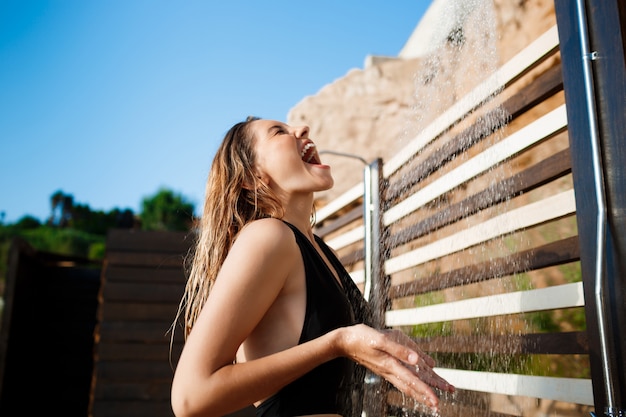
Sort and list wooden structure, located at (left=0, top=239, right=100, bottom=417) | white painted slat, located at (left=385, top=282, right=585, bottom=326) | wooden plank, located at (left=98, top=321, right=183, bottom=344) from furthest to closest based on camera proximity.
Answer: wooden structure, located at (left=0, top=239, right=100, bottom=417)
wooden plank, located at (left=98, top=321, right=183, bottom=344)
white painted slat, located at (left=385, top=282, right=585, bottom=326)

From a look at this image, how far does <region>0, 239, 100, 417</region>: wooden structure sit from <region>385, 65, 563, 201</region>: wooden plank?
5.18 meters

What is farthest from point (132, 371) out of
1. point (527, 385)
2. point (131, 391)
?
point (527, 385)

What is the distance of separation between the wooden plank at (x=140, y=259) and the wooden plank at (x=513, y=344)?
3723 mm

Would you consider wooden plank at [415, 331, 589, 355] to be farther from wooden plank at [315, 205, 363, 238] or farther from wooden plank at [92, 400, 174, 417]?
wooden plank at [92, 400, 174, 417]

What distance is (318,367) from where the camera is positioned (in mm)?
1324

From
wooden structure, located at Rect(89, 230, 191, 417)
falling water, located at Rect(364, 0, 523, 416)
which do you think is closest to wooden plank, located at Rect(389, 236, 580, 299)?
falling water, located at Rect(364, 0, 523, 416)

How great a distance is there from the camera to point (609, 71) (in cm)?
153

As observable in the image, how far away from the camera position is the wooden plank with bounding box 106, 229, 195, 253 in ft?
20.1

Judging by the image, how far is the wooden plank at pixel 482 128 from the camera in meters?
2.04

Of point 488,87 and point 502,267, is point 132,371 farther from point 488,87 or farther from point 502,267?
point 488,87

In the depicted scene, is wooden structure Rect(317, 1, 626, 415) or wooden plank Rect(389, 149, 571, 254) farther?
wooden plank Rect(389, 149, 571, 254)

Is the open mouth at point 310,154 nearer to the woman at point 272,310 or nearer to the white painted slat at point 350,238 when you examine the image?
the woman at point 272,310

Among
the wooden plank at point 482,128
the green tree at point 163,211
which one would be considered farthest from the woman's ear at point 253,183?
the green tree at point 163,211

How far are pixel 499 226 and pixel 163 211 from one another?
34.4 metres
